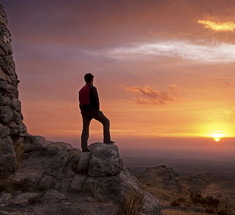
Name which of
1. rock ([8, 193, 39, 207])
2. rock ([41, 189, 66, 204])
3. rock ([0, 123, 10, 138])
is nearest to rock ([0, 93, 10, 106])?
rock ([0, 123, 10, 138])

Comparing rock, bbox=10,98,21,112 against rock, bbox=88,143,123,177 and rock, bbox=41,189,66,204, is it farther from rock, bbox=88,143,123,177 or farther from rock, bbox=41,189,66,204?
rock, bbox=41,189,66,204

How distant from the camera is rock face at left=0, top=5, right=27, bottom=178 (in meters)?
8.64

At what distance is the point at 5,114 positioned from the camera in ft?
31.4

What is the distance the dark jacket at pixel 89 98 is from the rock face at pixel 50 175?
173 centimetres

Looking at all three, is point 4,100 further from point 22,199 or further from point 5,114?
point 22,199

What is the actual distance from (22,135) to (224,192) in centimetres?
3379

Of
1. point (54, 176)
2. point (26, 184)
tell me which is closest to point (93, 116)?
point (54, 176)

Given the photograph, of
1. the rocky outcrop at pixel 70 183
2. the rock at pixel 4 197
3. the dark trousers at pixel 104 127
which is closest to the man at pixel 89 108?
the dark trousers at pixel 104 127

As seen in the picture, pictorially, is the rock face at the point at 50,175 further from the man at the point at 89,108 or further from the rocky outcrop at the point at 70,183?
the man at the point at 89,108

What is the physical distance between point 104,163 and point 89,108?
2.61 m

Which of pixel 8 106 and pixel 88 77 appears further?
pixel 88 77

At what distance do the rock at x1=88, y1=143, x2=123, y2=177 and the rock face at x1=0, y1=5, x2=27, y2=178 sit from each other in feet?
9.42

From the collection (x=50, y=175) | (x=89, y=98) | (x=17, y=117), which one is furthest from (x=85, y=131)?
(x=17, y=117)

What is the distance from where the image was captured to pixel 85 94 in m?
10.3
